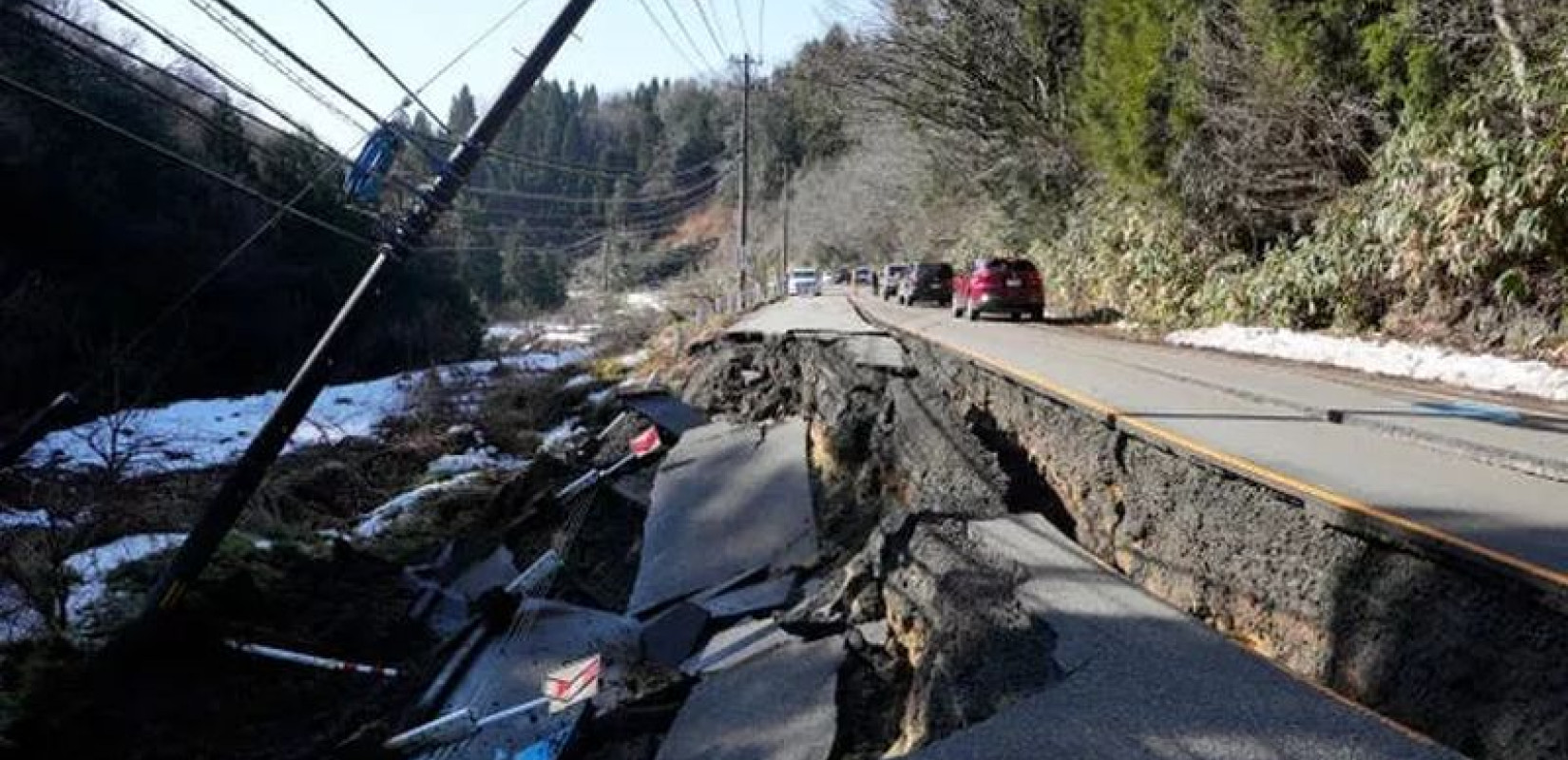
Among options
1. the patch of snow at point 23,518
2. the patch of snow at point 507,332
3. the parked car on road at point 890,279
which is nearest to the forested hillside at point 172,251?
the patch of snow at point 23,518

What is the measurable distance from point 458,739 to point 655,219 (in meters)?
116

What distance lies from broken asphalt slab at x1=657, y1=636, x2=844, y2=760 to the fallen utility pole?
15.7ft

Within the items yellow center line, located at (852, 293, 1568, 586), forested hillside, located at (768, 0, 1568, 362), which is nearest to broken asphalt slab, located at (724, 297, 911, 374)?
yellow center line, located at (852, 293, 1568, 586)

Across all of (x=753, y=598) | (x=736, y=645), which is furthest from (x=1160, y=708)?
(x=753, y=598)

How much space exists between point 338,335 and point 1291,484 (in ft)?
24.3

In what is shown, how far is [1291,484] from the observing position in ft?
18.3

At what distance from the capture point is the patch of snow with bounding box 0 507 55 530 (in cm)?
1053

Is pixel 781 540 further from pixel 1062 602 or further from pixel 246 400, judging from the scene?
pixel 246 400

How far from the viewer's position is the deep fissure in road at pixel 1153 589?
13.1 feet

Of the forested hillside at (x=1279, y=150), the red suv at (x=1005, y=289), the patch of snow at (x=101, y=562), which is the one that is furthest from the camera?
the red suv at (x=1005, y=289)

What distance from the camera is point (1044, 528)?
5.97 meters

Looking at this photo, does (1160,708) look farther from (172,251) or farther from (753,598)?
(172,251)

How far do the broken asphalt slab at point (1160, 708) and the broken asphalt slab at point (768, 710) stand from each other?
1.03 meters

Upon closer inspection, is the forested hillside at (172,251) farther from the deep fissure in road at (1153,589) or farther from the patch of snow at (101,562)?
the deep fissure in road at (1153,589)
